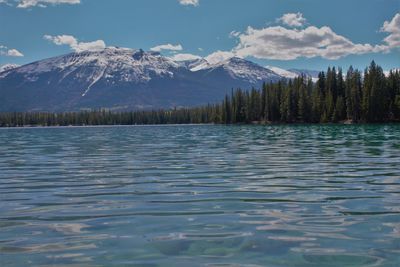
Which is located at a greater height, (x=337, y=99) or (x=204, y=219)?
(x=337, y=99)

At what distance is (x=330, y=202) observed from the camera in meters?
15.0

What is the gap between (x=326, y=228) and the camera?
11406 mm

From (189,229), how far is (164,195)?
5.59 meters

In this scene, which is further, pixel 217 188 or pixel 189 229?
pixel 217 188

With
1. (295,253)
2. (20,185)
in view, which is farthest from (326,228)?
(20,185)

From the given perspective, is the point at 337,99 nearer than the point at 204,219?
No

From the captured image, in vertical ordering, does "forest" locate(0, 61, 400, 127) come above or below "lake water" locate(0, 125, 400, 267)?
above

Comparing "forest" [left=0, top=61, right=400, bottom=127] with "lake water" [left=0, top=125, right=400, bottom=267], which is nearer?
"lake water" [left=0, top=125, right=400, bottom=267]

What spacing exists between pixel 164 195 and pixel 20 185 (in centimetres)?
771

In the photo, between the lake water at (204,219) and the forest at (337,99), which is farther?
the forest at (337,99)

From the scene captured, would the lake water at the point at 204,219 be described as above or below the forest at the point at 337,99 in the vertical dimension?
below

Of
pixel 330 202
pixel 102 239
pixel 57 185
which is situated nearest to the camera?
pixel 102 239

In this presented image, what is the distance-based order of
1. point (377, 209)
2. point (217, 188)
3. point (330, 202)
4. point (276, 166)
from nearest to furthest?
point (377, 209) → point (330, 202) → point (217, 188) → point (276, 166)

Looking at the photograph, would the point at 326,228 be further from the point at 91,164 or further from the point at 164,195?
the point at 91,164
